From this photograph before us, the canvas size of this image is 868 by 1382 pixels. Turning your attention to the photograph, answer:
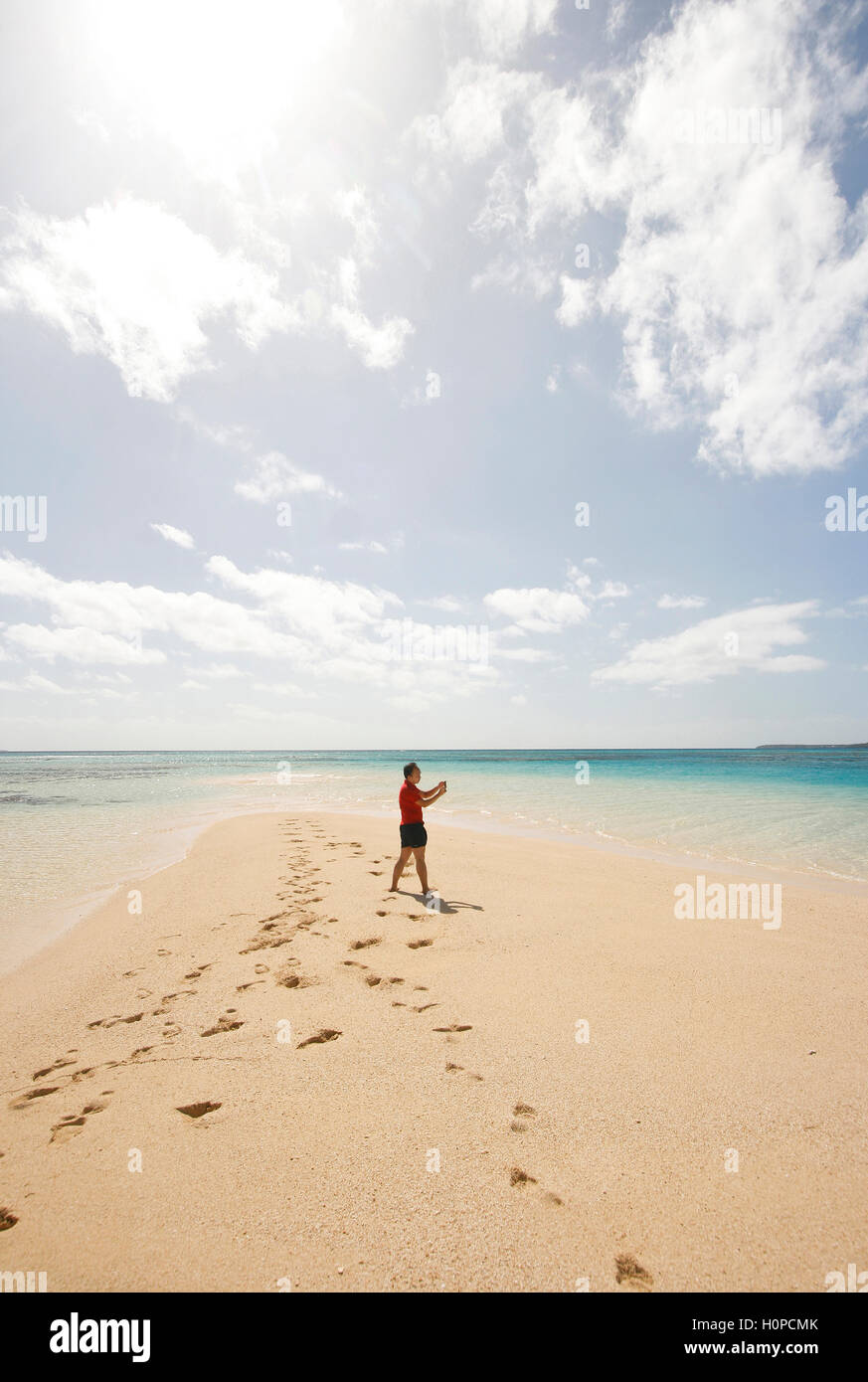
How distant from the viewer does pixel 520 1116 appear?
4008 millimetres

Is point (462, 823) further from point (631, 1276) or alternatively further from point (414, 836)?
point (631, 1276)

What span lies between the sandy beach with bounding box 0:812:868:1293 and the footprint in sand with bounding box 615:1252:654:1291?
0.04 ft

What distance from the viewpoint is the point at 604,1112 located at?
4.04 m

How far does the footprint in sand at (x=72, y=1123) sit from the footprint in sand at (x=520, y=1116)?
3.35 metres

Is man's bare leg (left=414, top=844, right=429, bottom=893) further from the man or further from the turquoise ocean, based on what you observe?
the turquoise ocean

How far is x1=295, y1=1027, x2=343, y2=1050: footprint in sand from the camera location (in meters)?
5.11

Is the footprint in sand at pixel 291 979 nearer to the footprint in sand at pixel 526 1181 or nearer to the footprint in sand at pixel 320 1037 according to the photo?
the footprint in sand at pixel 320 1037

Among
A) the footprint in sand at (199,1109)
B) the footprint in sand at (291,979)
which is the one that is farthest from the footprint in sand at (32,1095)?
the footprint in sand at (291,979)

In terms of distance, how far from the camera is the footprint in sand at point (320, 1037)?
5.11 m

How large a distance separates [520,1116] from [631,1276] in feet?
4.12

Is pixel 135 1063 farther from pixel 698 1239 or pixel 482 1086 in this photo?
pixel 698 1239
